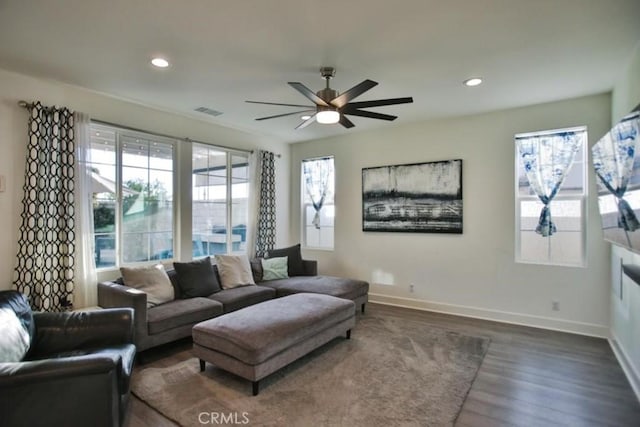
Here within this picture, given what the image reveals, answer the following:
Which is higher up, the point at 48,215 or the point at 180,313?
the point at 48,215

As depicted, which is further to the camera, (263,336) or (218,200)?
(218,200)

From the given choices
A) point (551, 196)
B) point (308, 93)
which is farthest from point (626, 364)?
point (308, 93)

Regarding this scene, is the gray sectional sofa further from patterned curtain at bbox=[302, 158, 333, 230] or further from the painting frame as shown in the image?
patterned curtain at bbox=[302, 158, 333, 230]

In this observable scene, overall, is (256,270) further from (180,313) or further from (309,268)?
Answer: (180,313)

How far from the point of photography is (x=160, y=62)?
306 cm

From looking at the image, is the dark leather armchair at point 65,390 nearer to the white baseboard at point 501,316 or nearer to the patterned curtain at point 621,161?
the patterned curtain at point 621,161

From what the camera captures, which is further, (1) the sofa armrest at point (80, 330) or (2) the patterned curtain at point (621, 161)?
(1) the sofa armrest at point (80, 330)

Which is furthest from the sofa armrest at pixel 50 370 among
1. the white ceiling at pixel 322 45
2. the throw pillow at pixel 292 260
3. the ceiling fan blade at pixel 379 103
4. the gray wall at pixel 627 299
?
the gray wall at pixel 627 299

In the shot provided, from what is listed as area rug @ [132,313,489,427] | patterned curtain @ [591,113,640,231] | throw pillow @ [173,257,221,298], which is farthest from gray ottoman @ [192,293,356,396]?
patterned curtain @ [591,113,640,231]

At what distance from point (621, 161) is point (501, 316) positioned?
2.83 m

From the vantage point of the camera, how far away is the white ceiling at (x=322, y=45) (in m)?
2.27

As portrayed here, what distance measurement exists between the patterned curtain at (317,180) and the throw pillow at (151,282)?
300cm

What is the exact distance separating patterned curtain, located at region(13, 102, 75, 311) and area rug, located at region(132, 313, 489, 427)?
1.33m

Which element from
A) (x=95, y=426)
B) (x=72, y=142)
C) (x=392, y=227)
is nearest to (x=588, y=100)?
(x=392, y=227)
